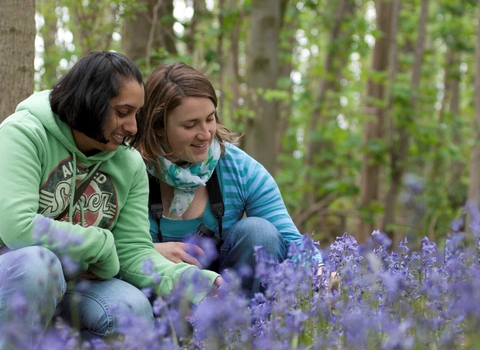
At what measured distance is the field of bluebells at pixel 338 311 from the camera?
1695mm

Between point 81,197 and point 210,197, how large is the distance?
81 cm

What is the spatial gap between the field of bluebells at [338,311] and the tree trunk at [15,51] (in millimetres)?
1558

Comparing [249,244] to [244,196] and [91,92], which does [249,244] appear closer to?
[244,196]

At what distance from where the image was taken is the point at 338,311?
85.6 inches

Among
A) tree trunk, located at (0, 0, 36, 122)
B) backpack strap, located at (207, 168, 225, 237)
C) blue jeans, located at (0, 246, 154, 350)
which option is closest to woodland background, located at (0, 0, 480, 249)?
tree trunk, located at (0, 0, 36, 122)

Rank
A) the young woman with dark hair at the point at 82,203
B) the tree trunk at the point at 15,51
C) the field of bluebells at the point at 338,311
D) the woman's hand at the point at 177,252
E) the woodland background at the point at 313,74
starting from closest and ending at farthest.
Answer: the field of bluebells at the point at 338,311 → the young woman with dark hair at the point at 82,203 → the woman's hand at the point at 177,252 → the tree trunk at the point at 15,51 → the woodland background at the point at 313,74

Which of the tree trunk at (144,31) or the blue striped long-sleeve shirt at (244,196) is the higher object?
the tree trunk at (144,31)

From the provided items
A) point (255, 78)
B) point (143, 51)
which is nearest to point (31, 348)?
point (143, 51)

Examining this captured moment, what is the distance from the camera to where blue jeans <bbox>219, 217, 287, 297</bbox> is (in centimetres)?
311

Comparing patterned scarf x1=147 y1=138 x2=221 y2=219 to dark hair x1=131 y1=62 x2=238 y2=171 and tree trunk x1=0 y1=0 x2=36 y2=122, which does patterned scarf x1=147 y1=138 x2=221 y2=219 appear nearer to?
dark hair x1=131 y1=62 x2=238 y2=171

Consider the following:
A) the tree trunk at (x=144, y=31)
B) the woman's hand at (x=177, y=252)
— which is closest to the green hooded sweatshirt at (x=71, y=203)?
the woman's hand at (x=177, y=252)

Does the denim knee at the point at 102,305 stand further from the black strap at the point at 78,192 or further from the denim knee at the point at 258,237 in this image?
the denim knee at the point at 258,237

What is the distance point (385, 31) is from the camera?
10930 millimetres

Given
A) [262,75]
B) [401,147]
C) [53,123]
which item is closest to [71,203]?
[53,123]
